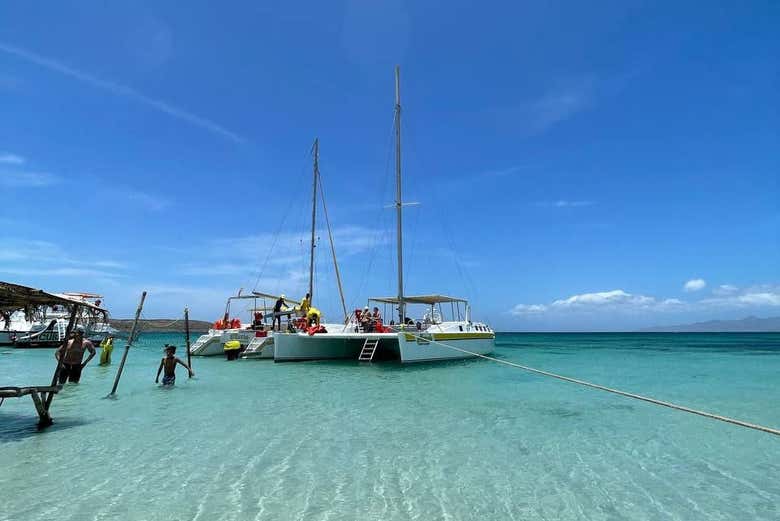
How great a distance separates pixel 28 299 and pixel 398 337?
1430 centimetres

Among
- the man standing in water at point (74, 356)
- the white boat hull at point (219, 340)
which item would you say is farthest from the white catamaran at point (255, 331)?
the man standing in water at point (74, 356)

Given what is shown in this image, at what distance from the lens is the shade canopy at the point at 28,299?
834 cm

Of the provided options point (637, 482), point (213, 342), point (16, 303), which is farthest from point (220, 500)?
point (213, 342)

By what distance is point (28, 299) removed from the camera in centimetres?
887

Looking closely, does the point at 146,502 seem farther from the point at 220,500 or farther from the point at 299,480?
the point at 299,480

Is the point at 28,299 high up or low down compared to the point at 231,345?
up

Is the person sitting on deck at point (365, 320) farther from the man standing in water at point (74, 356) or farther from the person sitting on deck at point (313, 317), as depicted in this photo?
the man standing in water at point (74, 356)

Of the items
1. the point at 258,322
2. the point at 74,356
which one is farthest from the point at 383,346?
the point at 74,356

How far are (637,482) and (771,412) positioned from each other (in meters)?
8.91

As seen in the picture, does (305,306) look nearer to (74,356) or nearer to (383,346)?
(383,346)

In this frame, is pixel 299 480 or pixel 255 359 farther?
pixel 255 359

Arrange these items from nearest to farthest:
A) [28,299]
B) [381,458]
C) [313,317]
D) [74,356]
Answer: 1. [381,458]
2. [28,299]
3. [74,356]
4. [313,317]

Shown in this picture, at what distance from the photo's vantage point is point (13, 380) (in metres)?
17.6

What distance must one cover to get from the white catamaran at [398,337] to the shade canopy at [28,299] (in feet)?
43.7
